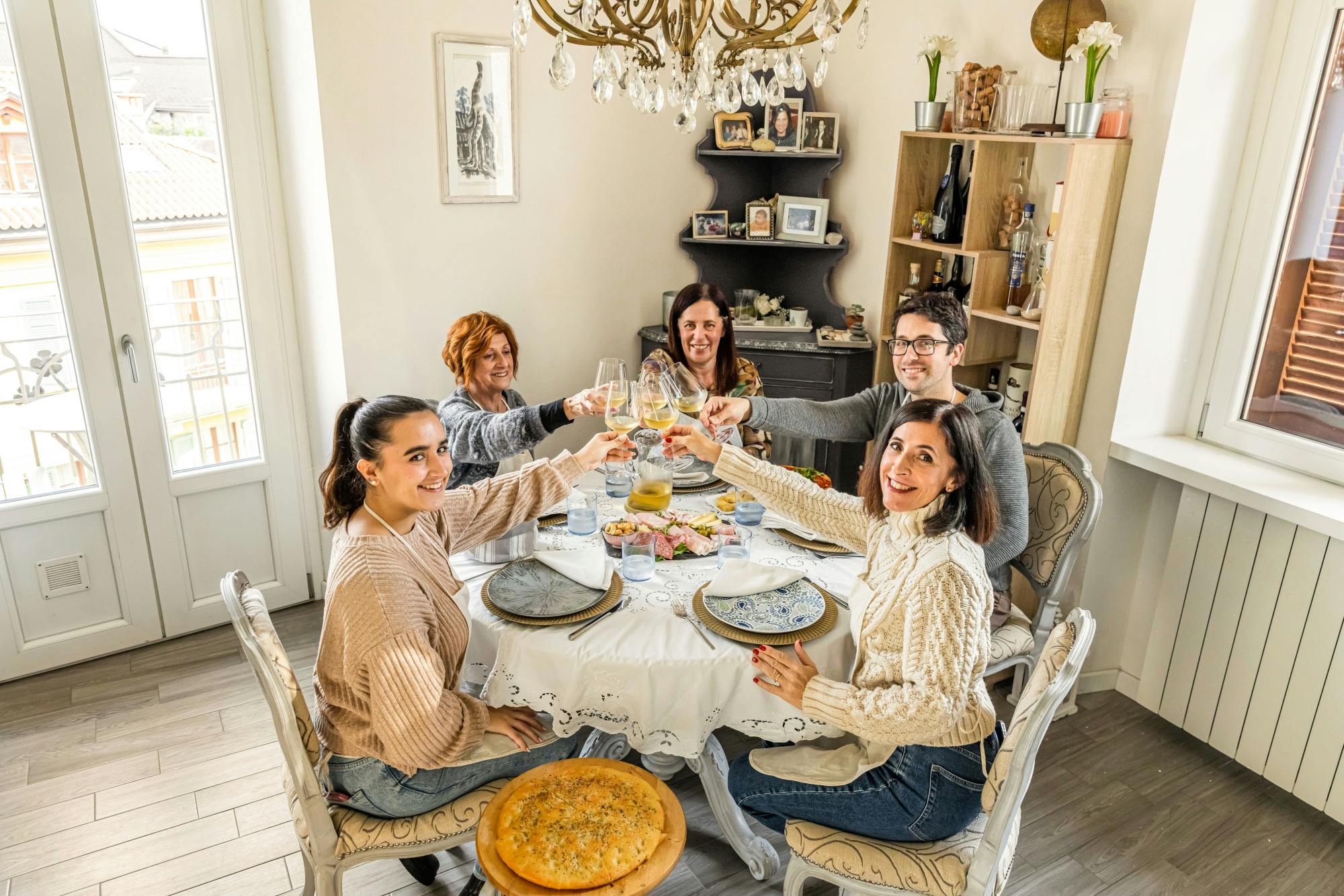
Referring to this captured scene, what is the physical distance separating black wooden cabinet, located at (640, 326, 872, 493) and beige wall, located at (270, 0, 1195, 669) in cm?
32

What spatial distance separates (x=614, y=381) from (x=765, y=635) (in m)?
0.70

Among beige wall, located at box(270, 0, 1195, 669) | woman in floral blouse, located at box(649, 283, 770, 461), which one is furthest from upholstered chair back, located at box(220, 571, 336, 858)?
beige wall, located at box(270, 0, 1195, 669)

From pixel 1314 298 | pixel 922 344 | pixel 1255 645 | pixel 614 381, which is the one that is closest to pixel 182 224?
pixel 614 381

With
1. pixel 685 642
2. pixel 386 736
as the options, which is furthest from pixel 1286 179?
pixel 386 736

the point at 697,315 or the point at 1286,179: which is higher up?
the point at 1286,179

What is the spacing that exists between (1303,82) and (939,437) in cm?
182

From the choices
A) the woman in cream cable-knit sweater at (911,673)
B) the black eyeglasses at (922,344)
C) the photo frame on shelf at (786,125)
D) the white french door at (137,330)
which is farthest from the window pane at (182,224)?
the woman in cream cable-knit sweater at (911,673)

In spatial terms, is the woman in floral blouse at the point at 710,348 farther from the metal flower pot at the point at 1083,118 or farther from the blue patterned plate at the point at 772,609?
the metal flower pot at the point at 1083,118

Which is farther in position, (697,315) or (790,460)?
(790,460)

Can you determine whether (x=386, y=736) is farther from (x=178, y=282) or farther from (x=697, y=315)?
(x=178, y=282)

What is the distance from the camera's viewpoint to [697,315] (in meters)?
3.01

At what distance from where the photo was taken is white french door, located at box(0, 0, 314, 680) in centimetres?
286

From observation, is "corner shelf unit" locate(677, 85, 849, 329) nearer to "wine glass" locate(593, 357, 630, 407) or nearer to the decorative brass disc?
the decorative brass disc

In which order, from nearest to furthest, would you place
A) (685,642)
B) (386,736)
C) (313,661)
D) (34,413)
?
(386,736) → (685,642) → (34,413) → (313,661)
